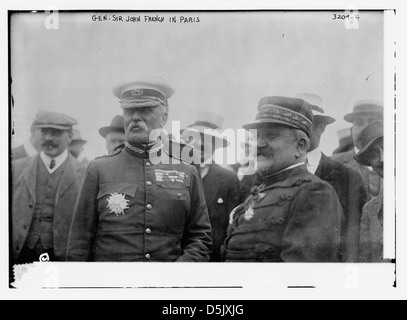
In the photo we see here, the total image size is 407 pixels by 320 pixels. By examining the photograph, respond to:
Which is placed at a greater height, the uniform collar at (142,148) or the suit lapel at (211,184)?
the uniform collar at (142,148)

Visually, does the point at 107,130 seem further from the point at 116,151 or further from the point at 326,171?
the point at 326,171

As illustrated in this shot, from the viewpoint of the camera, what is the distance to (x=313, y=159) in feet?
10.7

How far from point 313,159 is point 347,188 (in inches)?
9.4

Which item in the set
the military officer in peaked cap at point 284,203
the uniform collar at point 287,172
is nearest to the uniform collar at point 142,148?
the military officer in peaked cap at point 284,203

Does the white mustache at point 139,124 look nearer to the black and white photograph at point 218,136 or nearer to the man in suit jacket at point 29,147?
the black and white photograph at point 218,136

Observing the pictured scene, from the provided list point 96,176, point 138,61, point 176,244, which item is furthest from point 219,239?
point 138,61

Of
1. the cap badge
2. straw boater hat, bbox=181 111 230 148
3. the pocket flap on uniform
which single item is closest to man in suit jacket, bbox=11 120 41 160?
the pocket flap on uniform

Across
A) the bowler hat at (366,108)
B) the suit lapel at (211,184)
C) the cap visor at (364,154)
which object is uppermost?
the bowler hat at (366,108)

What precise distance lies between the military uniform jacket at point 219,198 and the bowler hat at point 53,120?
0.79m

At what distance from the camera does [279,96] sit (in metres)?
3.27

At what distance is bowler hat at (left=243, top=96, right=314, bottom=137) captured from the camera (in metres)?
3.27

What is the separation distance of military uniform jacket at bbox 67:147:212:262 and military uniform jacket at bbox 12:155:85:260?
0.17ft

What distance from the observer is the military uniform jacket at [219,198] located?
10.7 feet
